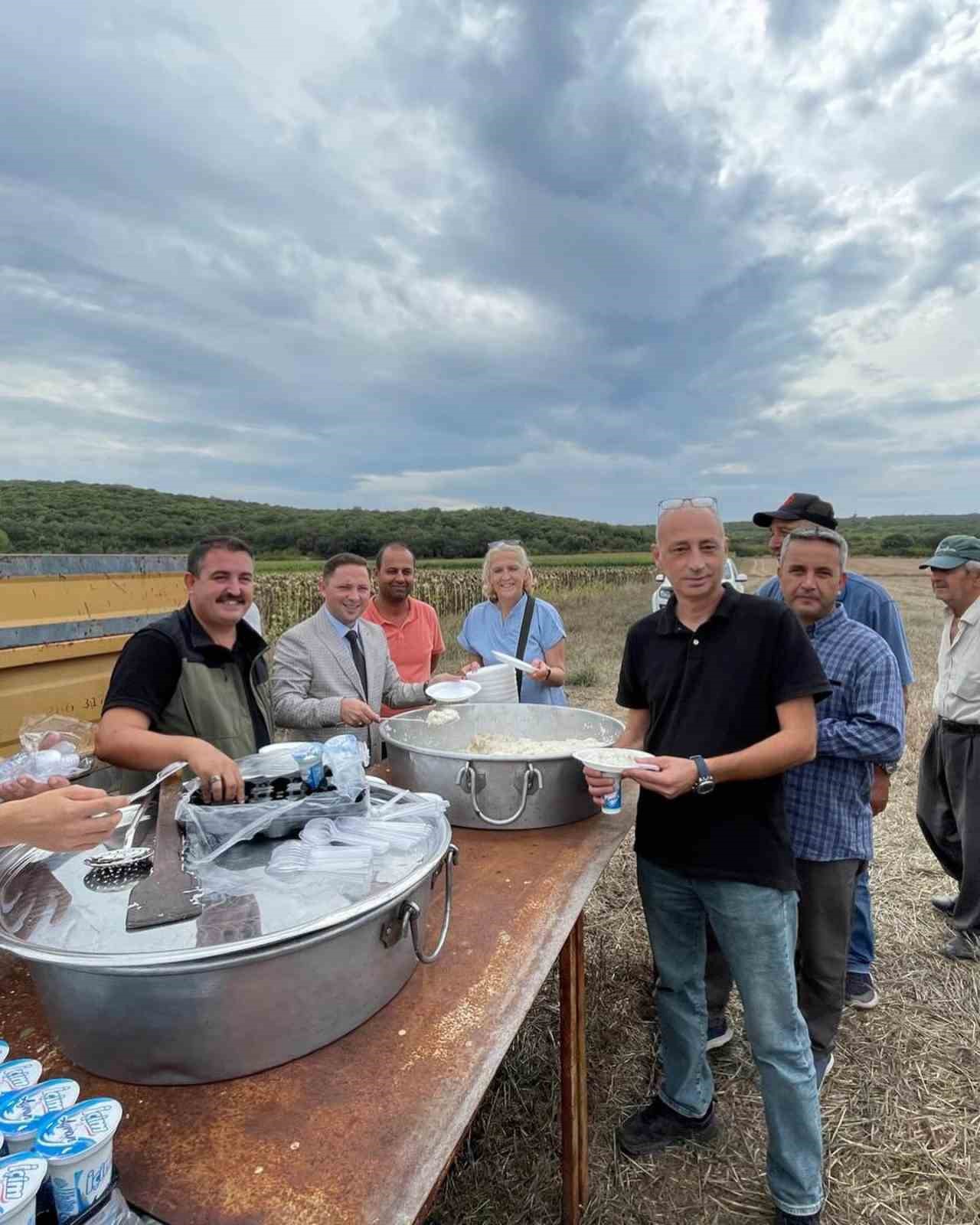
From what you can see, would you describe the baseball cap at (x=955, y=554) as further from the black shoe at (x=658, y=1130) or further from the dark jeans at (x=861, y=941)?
the black shoe at (x=658, y=1130)

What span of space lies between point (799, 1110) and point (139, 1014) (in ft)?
5.93

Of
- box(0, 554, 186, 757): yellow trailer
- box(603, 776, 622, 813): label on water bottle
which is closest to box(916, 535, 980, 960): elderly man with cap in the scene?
box(603, 776, 622, 813): label on water bottle

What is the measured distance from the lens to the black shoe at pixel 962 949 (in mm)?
3227

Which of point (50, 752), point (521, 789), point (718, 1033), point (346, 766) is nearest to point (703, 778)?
point (521, 789)

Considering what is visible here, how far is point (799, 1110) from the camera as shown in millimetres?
1823

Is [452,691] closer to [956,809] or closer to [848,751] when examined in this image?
[848,751]

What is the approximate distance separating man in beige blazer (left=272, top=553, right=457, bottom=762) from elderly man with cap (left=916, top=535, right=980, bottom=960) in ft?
8.64

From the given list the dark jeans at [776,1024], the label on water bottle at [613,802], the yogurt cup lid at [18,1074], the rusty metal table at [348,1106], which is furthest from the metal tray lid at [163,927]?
the dark jeans at [776,1024]

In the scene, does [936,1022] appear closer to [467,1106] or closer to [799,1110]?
[799,1110]

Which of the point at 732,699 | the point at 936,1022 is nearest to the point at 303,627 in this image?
the point at 732,699

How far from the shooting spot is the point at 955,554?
3.43 m

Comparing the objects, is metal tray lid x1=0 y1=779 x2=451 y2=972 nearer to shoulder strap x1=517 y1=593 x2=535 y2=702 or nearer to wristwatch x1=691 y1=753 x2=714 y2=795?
wristwatch x1=691 y1=753 x2=714 y2=795

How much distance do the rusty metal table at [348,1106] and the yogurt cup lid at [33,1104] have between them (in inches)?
8.5

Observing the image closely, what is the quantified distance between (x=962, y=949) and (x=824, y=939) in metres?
1.70
